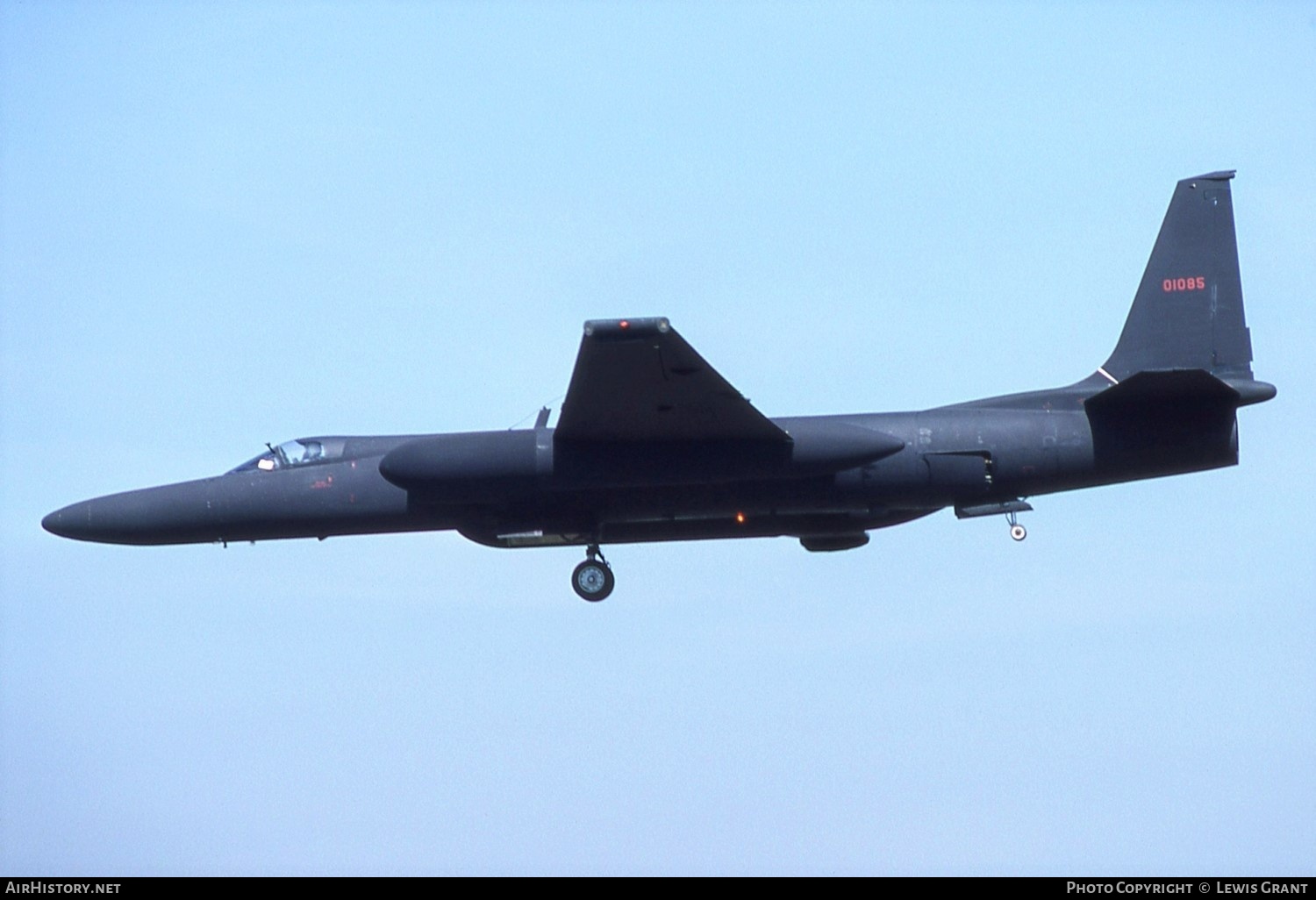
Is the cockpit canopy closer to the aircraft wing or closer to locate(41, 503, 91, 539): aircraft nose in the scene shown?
locate(41, 503, 91, 539): aircraft nose

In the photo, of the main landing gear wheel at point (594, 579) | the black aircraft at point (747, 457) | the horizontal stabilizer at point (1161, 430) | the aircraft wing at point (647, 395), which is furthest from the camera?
the main landing gear wheel at point (594, 579)

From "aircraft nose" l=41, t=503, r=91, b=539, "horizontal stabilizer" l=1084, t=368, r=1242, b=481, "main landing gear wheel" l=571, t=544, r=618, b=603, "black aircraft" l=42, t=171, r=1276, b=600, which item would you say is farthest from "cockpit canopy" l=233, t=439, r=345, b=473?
"horizontal stabilizer" l=1084, t=368, r=1242, b=481

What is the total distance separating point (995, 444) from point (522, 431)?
5716 millimetres

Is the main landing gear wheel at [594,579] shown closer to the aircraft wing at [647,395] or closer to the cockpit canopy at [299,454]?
Answer: the aircraft wing at [647,395]

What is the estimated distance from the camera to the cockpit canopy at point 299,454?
22.5 m

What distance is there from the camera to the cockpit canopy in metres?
22.5

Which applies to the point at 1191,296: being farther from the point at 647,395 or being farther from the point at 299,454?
the point at 299,454

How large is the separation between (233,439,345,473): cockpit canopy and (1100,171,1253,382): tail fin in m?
10.1

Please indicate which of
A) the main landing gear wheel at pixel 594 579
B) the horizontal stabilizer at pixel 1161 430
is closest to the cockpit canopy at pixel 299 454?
the main landing gear wheel at pixel 594 579

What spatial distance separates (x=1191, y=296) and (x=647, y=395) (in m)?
7.64

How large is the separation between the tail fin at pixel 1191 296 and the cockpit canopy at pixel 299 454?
10.1 m

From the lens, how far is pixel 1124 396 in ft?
67.9

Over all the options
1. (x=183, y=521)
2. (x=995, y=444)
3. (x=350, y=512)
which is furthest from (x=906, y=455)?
(x=183, y=521)
